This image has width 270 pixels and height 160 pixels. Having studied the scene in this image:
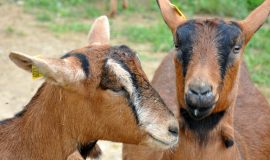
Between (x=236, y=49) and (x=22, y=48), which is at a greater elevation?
(x=236, y=49)

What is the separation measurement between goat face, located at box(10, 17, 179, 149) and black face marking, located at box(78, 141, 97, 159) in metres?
0.11

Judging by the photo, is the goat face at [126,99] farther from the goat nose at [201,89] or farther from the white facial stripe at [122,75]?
the goat nose at [201,89]

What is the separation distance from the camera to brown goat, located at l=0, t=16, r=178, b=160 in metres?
4.45

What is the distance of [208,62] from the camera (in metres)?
4.67

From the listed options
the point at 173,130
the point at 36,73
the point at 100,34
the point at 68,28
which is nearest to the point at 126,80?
the point at 173,130

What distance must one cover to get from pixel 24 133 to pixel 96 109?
65 centimetres

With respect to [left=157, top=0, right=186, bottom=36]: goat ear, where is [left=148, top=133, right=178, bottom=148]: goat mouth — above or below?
below

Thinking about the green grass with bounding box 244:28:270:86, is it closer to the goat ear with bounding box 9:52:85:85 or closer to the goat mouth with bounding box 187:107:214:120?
the goat mouth with bounding box 187:107:214:120

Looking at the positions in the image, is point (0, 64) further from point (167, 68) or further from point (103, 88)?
point (103, 88)

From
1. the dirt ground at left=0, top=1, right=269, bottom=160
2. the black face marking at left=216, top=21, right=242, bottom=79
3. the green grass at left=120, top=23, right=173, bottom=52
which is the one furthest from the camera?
the green grass at left=120, top=23, right=173, bottom=52

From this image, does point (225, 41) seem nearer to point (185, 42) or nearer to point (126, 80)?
point (185, 42)

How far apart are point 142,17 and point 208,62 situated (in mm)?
8076

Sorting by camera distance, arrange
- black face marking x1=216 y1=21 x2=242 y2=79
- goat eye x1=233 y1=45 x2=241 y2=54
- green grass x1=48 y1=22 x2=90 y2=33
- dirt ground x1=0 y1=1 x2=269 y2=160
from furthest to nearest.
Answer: green grass x1=48 y1=22 x2=90 y2=33 → dirt ground x1=0 y1=1 x2=269 y2=160 → goat eye x1=233 y1=45 x2=241 y2=54 → black face marking x1=216 y1=21 x2=242 y2=79

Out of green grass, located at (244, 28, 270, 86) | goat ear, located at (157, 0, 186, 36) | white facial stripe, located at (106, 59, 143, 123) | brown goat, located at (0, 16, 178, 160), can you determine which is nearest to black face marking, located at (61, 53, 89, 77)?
brown goat, located at (0, 16, 178, 160)
